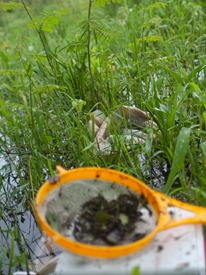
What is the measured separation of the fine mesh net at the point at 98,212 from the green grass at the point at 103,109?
0.36m

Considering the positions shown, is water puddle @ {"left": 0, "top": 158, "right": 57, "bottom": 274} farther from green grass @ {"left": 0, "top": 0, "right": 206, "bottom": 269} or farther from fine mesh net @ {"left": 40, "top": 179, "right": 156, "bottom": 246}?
fine mesh net @ {"left": 40, "top": 179, "right": 156, "bottom": 246}

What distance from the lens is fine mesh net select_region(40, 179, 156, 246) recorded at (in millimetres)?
1415

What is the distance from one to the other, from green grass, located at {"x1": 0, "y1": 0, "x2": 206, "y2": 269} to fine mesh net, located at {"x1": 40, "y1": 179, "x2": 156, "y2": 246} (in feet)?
1.19

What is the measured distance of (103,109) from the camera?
2641mm

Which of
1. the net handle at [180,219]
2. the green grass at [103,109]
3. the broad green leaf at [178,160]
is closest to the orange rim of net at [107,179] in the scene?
the net handle at [180,219]

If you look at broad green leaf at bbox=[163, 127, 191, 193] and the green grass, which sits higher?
the green grass

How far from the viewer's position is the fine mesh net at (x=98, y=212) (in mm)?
1415

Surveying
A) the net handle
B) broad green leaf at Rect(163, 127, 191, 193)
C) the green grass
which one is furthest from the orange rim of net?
broad green leaf at Rect(163, 127, 191, 193)

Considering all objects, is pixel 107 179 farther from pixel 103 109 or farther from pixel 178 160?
pixel 103 109

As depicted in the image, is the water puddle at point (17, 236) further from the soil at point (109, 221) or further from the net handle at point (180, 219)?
the net handle at point (180, 219)

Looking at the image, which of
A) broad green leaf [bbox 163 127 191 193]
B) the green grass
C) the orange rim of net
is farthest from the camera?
the green grass

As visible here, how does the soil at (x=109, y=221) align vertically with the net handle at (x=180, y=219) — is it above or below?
above

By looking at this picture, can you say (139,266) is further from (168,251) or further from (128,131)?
(128,131)

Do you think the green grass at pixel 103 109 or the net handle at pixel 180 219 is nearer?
the net handle at pixel 180 219
